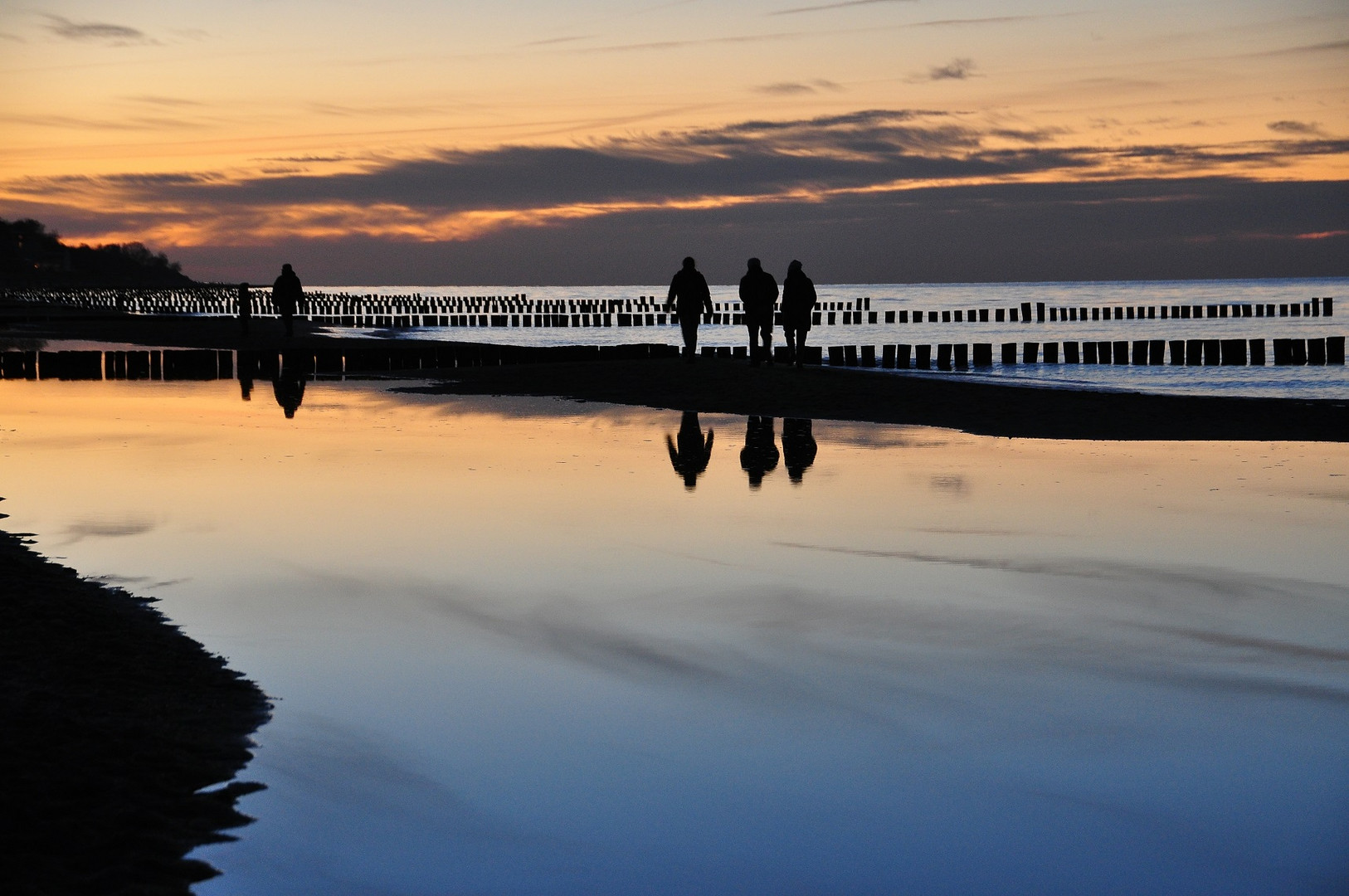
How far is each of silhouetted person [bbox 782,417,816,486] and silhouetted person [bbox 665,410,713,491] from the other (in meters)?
0.80

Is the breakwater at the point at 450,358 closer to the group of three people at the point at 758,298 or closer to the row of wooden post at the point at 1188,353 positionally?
the row of wooden post at the point at 1188,353

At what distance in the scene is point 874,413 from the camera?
18.5 metres

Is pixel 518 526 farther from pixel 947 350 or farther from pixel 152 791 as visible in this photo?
pixel 947 350

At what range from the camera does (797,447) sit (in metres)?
14.6

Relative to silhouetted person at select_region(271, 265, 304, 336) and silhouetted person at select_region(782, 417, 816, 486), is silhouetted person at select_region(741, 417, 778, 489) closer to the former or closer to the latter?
silhouetted person at select_region(782, 417, 816, 486)

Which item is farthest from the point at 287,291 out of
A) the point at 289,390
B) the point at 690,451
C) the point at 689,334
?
the point at 690,451

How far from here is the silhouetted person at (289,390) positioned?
19317mm

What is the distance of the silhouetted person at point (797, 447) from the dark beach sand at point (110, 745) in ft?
21.5

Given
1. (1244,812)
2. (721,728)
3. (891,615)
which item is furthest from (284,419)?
(1244,812)

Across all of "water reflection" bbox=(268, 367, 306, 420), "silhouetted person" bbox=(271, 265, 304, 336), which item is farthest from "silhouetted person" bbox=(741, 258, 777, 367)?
"silhouetted person" bbox=(271, 265, 304, 336)

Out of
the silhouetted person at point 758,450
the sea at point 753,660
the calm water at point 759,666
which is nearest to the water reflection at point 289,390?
the sea at point 753,660

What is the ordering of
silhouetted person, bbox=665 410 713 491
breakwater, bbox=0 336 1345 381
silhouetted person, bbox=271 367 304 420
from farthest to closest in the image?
breakwater, bbox=0 336 1345 381, silhouetted person, bbox=271 367 304 420, silhouetted person, bbox=665 410 713 491

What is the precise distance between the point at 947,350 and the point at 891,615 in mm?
28470

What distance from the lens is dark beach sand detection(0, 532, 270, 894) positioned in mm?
3910
